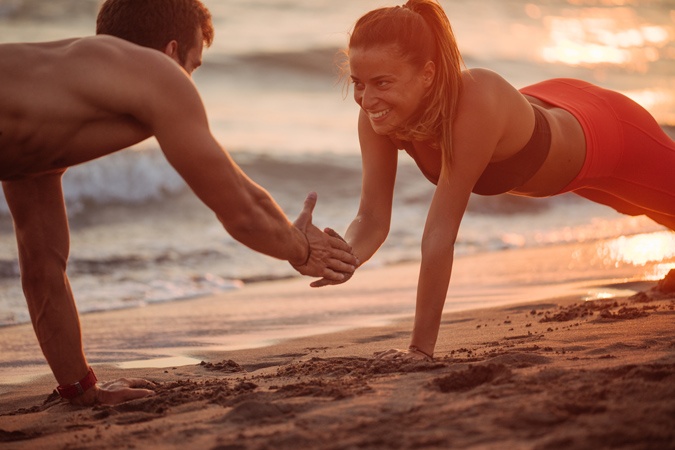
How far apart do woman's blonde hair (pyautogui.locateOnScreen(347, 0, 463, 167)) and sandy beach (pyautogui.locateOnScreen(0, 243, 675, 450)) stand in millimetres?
1019

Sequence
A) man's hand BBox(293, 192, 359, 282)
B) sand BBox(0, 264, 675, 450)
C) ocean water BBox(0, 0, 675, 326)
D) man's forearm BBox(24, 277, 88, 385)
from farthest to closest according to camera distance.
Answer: ocean water BBox(0, 0, 675, 326), man's hand BBox(293, 192, 359, 282), man's forearm BBox(24, 277, 88, 385), sand BBox(0, 264, 675, 450)

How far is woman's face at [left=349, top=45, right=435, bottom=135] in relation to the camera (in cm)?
391

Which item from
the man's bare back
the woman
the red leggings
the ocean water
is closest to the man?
the man's bare back

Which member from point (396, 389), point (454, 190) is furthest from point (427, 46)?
point (396, 389)

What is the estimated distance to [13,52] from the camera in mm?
3027

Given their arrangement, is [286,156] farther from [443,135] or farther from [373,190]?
[443,135]

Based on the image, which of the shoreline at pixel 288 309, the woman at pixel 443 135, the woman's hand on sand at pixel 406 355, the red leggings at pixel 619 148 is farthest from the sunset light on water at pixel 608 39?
the woman's hand on sand at pixel 406 355

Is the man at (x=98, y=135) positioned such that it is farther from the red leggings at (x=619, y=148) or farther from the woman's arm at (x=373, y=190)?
the red leggings at (x=619, y=148)

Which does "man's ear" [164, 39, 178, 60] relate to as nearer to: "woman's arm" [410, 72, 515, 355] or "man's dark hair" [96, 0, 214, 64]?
"man's dark hair" [96, 0, 214, 64]

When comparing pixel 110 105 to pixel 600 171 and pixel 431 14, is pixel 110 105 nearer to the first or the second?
pixel 431 14

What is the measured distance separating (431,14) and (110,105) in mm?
1635

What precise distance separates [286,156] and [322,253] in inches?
401

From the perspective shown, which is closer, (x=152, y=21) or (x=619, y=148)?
(x=152, y=21)

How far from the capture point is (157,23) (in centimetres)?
338
